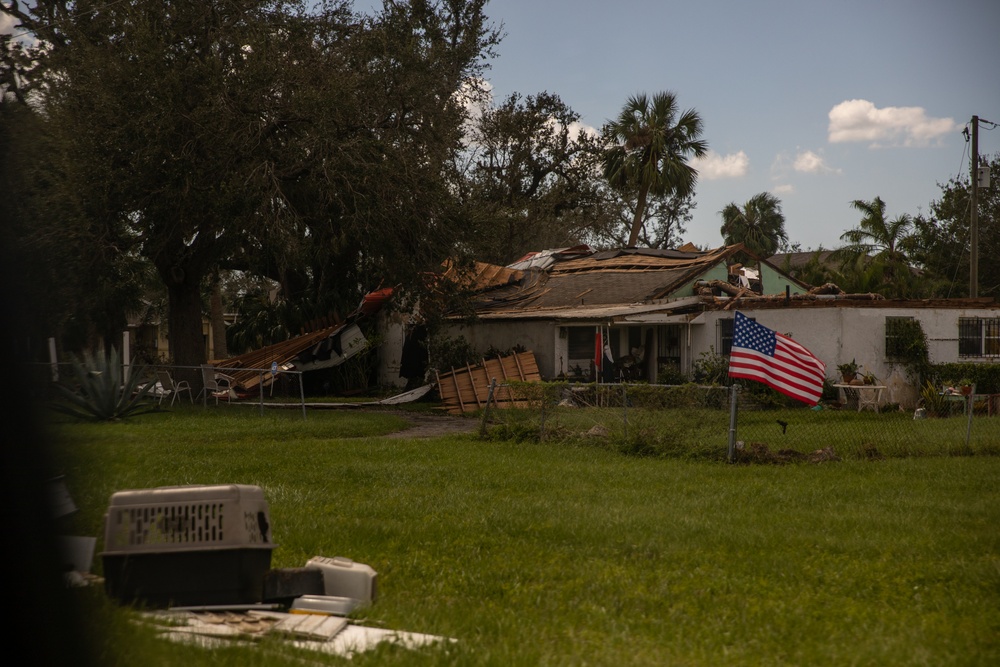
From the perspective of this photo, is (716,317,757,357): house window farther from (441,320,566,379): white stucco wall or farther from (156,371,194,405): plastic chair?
(156,371,194,405): plastic chair

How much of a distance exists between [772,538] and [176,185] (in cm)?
1580

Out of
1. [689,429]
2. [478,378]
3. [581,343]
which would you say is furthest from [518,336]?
[689,429]

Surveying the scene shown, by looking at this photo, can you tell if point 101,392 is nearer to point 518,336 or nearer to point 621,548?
point 518,336

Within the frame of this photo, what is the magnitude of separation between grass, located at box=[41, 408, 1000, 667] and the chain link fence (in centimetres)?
54

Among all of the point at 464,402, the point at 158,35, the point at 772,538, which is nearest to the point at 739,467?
the point at 772,538

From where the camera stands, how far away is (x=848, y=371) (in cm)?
→ 2233

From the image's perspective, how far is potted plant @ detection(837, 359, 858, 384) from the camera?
878 inches

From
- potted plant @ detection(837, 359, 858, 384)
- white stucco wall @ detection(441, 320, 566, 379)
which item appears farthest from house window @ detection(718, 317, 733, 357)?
white stucco wall @ detection(441, 320, 566, 379)

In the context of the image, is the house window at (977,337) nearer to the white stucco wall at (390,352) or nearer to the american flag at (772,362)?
the american flag at (772,362)

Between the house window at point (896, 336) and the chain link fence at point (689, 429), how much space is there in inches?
210

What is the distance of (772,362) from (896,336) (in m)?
10.7

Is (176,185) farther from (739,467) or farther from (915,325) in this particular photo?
(915,325)

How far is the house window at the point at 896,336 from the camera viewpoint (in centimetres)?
2275

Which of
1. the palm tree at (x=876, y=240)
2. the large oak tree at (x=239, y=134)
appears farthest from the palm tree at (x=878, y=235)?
the large oak tree at (x=239, y=134)
